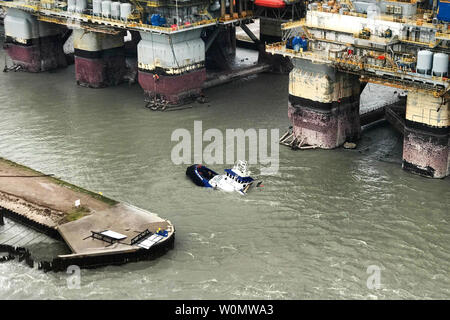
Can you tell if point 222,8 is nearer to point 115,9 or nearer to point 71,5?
point 115,9

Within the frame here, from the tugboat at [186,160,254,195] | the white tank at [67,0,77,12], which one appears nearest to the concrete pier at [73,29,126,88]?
the white tank at [67,0,77,12]

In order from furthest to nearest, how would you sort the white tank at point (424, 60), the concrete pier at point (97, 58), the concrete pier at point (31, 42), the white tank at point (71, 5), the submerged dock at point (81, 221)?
1. the concrete pier at point (31, 42)
2. the concrete pier at point (97, 58)
3. the white tank at point (71, 5)
4. the white tank at point (424, 60)
5. the submerged dock at point (81, 221)

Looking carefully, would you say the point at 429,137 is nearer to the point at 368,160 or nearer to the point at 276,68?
the point at 368,160

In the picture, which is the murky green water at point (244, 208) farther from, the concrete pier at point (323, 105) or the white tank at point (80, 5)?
the white tank at point (80, 5)

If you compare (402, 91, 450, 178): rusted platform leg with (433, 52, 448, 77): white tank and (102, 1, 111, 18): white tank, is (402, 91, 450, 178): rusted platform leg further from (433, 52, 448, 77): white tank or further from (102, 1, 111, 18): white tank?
(102, 1, 111, 18): white tank

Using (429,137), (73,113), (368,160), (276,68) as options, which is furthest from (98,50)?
(429,137)

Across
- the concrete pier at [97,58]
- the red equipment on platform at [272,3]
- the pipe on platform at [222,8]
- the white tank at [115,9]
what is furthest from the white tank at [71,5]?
the red equipment on platform at [272,3]

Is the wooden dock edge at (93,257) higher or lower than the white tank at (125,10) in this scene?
lower

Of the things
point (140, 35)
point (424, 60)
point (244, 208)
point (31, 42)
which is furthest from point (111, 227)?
point (31, 42)
